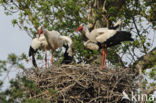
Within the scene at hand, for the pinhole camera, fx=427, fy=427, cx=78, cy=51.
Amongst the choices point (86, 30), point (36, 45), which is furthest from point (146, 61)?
point (36, 45)

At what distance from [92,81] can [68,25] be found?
3.89 m

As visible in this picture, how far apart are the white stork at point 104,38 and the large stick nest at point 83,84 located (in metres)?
1.37

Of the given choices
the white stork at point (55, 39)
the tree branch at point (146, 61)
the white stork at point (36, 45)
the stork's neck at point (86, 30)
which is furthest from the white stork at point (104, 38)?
A: the white stork at point (36, 45)

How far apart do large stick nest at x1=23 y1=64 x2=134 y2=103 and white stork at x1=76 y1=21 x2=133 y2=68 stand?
1.37 meters

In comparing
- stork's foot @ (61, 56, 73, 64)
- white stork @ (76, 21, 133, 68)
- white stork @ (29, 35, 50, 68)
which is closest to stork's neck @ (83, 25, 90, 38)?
white stork @ (76, 21, 133, 68)

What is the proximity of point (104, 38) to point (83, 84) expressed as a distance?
2164mm

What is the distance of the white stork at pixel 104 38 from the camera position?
12312 mm

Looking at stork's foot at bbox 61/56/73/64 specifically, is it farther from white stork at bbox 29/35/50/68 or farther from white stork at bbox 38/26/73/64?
white stork at bbox 29/35/50/68

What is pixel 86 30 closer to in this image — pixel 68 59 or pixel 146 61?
pixel 68 59

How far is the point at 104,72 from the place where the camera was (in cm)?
1109

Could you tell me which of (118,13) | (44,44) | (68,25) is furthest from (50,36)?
(118,13)

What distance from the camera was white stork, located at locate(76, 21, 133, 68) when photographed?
12.3 metres

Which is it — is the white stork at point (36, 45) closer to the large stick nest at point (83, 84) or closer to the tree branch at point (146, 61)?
the large stick nest at point (83, 84)

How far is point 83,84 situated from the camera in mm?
10820
